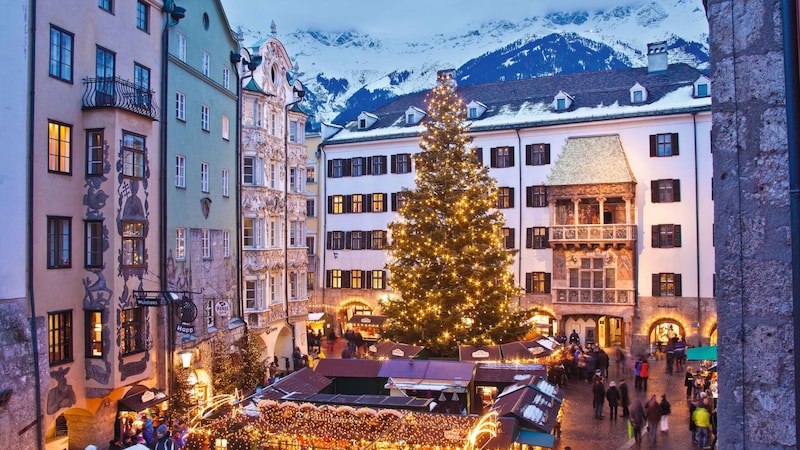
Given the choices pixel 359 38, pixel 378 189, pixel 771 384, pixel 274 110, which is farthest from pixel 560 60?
pixel 771 384

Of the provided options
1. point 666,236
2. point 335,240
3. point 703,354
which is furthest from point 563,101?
point 703,354

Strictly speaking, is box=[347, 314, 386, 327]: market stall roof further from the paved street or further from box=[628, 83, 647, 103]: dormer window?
box=[628, 83, 647, 103]: dormer window

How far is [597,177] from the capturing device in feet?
145

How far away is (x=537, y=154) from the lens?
47500 millimetres

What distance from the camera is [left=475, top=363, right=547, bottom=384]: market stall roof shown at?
78.8 ft

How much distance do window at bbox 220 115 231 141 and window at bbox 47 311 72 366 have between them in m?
13.6

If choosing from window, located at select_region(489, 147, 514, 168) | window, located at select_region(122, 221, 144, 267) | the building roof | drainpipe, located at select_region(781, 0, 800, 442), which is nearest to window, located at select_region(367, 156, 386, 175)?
the building roof

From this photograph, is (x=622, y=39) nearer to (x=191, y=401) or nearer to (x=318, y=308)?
(x=318, y=308)

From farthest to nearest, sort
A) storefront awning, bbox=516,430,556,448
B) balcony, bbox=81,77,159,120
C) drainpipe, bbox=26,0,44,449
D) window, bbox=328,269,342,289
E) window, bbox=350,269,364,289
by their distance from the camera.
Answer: window, bbox=328,269,342,289 < window, bbox=350,269,364,289 < balcony, bbox=81,77,159,120 < drainpipe, bbox=26,0,44,449 < storefront awning, bbox=516,430,556,448

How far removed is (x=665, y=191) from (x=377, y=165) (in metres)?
19.9

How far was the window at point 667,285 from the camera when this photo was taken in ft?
142

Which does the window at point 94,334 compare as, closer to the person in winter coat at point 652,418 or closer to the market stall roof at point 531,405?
the market stall roof at point 531,405

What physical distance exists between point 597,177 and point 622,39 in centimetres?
12721

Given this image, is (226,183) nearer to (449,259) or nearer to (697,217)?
(449,259)
